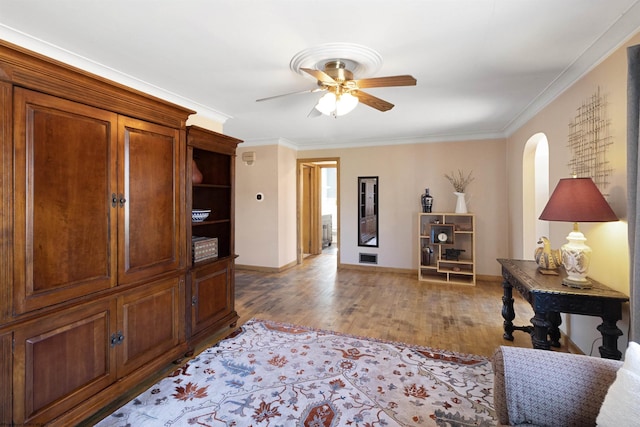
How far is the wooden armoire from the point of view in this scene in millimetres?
1448

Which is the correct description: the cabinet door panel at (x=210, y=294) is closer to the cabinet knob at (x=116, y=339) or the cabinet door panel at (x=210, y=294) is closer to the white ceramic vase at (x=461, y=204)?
the cabinet knob at (x=116, y=339)

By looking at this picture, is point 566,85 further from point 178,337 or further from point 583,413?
point 178,337

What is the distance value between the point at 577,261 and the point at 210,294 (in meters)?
2.87

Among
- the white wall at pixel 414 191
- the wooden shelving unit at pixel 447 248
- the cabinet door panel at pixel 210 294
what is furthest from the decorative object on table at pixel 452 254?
the cabinet door panel at pixel 210 294

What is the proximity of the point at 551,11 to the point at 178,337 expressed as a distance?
334 centimetres

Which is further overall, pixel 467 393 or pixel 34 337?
pixel 467 393

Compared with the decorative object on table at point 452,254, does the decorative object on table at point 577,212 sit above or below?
above

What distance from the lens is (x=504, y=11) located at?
1.78 metres

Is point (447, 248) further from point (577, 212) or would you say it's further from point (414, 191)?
point (577, 212)

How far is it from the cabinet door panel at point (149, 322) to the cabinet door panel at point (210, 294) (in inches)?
7.3

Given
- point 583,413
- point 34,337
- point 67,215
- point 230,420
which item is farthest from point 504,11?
point 34,337

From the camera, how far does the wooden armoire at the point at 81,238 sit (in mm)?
1448

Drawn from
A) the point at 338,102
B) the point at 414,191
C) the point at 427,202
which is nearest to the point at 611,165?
the point at 338,102

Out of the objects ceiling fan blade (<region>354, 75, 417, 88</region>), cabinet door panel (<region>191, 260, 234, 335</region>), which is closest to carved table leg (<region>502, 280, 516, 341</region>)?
ceiling fan blade (<region>354, 75, 417, 88</region>)
